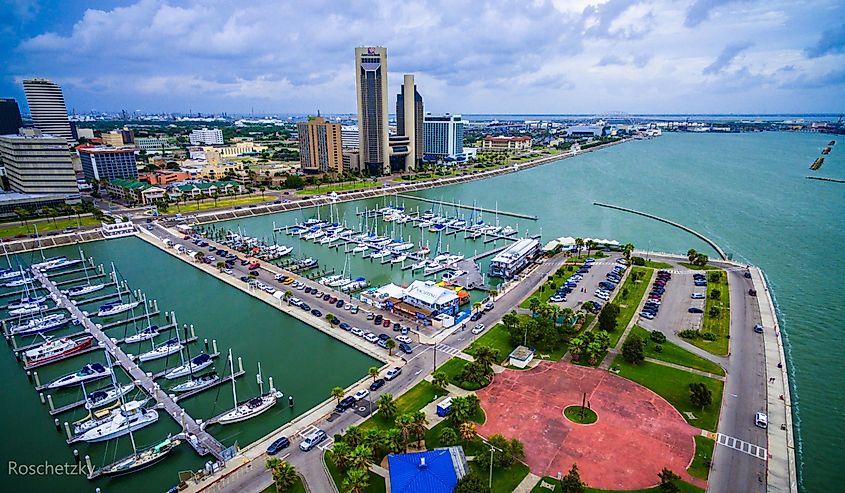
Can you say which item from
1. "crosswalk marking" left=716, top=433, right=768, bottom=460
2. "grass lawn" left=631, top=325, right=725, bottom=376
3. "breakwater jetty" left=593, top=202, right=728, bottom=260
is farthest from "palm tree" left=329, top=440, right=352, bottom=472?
"breakwater jetty" left=593, top=202, right=728, bottom=260

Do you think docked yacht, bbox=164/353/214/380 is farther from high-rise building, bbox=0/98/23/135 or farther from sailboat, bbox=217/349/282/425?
high-rise building, bbox=0/98/23/135

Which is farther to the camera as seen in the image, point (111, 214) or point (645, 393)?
point (111, 214)

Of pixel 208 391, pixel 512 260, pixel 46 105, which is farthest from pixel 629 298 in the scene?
pixel 46 105

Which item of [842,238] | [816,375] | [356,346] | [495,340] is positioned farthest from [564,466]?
[842,238]

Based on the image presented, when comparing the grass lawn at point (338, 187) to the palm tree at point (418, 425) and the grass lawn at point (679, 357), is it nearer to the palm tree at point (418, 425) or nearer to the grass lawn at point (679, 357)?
the grass lawn at point (679, 357)

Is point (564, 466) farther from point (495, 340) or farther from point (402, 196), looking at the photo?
point (402, 196)

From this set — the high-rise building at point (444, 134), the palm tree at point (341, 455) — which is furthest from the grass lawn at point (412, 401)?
the high-rise building at point (444, 134)
